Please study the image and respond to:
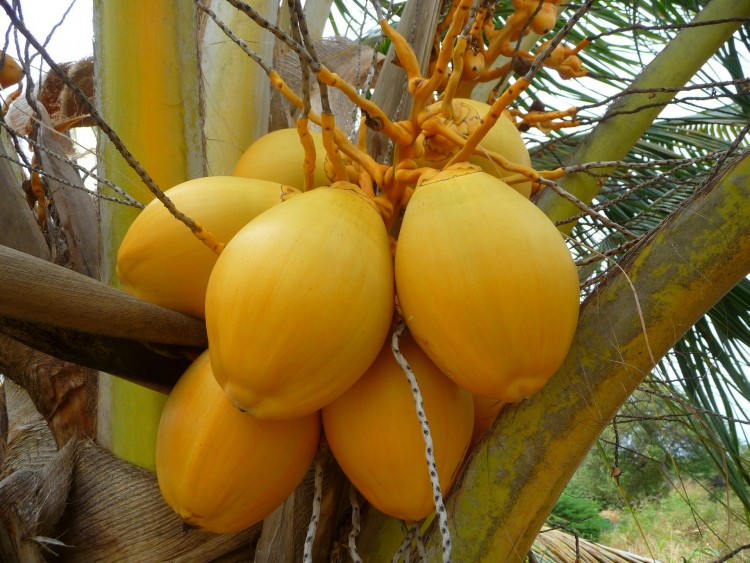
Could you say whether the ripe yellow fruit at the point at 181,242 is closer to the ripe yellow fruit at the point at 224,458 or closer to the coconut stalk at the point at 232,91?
the ripe yellow fruit at the point at 224,458

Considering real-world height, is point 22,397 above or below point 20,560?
below

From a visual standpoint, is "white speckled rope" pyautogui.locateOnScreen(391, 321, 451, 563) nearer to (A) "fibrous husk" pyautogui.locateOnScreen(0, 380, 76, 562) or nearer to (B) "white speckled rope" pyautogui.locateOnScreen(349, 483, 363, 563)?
(B) "white speckled rope" pyautogui.locateOnScreen(349, 483, 363, 563)

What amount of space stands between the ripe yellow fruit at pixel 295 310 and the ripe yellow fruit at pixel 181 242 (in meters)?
0.13

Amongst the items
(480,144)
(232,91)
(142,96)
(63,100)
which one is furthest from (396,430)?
(63,100)

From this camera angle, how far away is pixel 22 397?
4.17 feet

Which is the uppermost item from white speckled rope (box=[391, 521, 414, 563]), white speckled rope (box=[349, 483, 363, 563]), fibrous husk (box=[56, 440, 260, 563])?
white speckled rope (box=[391, 521, 414, 563])

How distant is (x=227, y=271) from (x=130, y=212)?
1.40 ft

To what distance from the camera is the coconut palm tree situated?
763 mm

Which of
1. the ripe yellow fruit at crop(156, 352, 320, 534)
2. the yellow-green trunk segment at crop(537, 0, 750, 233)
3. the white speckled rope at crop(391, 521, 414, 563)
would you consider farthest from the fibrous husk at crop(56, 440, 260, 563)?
the yellow-green trunk segment at crop(537, 0, 750, 233)

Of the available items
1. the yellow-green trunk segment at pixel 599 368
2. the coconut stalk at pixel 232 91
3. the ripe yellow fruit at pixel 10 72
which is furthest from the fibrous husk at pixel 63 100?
the yellow-green trunk segment at pixel 599 368

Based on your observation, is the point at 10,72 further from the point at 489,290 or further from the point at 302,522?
the point at 489,290

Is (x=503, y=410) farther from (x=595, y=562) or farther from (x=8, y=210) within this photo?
(x=595, y=562)

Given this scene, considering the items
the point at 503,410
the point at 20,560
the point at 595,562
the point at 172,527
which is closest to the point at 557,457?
the point at 503,410

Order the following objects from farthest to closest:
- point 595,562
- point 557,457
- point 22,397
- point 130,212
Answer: point 595,562
point 22,397
point 130,212
point 557,457
